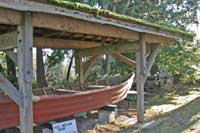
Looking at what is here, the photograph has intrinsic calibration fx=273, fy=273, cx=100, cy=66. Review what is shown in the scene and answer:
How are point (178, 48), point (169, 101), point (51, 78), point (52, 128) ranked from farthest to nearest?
point (51, 78) → point (178, 48) → point (169, 101) → point (52, 128)

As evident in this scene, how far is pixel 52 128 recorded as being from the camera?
4.77 meters

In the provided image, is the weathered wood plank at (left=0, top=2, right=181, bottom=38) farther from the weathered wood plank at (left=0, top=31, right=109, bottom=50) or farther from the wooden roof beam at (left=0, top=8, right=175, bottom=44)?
the weathered wood plank at (left=0, top=31, right=109, bottom=50)

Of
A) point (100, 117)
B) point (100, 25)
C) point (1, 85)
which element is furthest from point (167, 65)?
point (1, 85)

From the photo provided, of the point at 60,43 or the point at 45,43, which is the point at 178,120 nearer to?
the point at 60,43

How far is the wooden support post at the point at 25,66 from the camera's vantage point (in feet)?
11.9

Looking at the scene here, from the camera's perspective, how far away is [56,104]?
4902 millimetres

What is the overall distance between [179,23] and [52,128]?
9.59m

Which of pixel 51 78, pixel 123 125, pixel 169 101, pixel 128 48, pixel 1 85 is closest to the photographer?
pixel 1 85

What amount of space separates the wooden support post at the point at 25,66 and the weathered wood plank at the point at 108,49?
313cm

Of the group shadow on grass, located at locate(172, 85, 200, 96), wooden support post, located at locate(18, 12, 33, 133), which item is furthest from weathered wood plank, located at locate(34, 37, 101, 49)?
shadow on grass, located at locate(172, 85, 200, 96)

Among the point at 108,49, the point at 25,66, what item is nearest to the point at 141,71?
the point at 108,49

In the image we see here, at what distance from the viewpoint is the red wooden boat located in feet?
14.0

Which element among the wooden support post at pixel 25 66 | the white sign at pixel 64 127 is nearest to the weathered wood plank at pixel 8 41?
the wooden support post at pixel 25 66

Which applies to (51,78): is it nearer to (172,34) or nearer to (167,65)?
(167,65)
